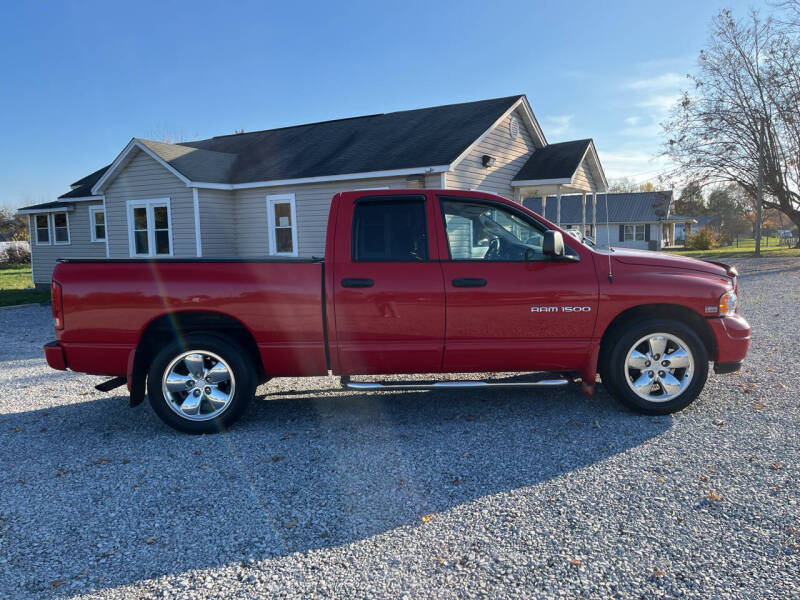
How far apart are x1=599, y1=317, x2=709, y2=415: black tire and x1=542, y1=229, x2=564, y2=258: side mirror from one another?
1.01m

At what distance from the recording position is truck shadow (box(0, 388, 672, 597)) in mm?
3184

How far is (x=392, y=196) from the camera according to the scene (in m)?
5.10

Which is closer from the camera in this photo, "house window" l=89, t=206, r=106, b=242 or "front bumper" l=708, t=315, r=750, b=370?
"front bumper" l=708, t=315, r=750, b=370

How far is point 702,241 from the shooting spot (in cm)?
4662

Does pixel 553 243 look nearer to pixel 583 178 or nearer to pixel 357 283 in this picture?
pixel 357 283

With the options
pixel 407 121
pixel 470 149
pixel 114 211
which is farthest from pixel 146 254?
pixel 470 149

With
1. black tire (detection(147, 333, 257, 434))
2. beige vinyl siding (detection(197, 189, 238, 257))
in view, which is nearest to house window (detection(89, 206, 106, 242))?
beige vinyl siding (detection(197, 189, 238, 257))

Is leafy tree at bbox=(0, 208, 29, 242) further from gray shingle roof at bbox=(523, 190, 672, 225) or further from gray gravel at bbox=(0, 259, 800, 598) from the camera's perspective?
gray gravel at bbox=(0, 259, 800, 598)

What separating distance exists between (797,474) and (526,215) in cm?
277

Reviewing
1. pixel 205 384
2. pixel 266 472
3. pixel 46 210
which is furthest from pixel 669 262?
pixel 46 210

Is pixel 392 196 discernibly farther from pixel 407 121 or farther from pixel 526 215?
pixel 407 121

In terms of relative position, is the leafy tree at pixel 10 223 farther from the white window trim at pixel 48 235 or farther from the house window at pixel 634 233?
the house window at pixel 634 233

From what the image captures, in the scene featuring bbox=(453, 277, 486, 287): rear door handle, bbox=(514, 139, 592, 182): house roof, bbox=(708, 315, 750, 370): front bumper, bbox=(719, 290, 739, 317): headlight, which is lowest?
bbox=(708, 315, 750, 370): front bumper

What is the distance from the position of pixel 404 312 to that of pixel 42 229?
75.4 ft
